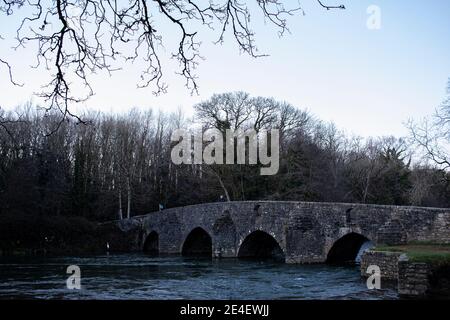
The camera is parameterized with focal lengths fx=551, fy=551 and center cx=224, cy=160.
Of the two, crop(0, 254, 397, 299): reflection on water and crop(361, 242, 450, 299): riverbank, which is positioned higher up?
crop(361, 242, 450, 299): riverbank

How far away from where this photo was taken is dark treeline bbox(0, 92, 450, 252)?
125 ft

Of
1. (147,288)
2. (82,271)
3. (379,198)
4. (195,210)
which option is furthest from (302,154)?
(147,288)

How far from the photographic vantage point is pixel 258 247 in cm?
3109

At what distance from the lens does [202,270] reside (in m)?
23.4

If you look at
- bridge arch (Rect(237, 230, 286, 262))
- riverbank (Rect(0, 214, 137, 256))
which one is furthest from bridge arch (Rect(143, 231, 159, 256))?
bridge arch (Rect(237, 230, 286, 262))

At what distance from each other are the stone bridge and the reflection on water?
151cm

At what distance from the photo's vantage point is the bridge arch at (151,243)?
40.0m

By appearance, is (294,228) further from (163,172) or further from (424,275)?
(163,172)

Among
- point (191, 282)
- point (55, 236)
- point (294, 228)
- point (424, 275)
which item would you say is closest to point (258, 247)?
point (294, 228)

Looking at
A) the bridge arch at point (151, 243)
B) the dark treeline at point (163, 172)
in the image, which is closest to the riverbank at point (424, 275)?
the dark treeline at point (163, 172)

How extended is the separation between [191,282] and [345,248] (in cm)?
968

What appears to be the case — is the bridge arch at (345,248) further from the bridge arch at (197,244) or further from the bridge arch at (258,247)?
the bridge arch at (197,244)

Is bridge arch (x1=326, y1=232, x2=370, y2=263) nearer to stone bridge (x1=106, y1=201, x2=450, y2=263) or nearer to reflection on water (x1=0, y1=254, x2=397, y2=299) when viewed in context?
stone bridge (x1=106, y1=201, x2=450, y2=263)

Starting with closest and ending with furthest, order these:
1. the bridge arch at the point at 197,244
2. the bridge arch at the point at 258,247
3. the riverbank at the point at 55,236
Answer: the bridge arch at the point at 258,247 → the riverbank at the point at 55,236 → the bridge arch at the point at 197,244
